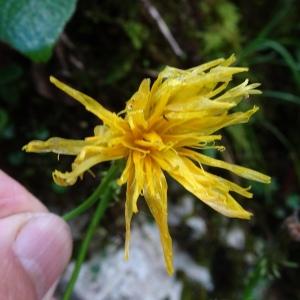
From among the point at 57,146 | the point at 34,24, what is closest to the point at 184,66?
the point at 34,24

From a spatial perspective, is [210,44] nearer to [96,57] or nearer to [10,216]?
[96,57]

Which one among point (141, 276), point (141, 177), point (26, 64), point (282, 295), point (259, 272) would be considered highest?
point (141, 177)

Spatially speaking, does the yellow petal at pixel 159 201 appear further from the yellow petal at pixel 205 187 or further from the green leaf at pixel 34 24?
the green leaf at pixel 34 24

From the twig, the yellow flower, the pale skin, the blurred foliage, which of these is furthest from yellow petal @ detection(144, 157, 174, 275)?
the twig

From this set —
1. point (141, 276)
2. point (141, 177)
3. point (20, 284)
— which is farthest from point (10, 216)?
point (141, 276)

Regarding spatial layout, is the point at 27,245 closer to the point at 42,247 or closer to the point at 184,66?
the point at 42,247

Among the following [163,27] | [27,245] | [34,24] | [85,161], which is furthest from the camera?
[163,27]
